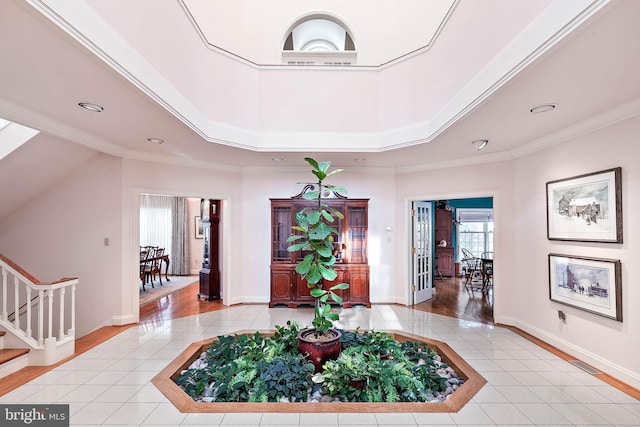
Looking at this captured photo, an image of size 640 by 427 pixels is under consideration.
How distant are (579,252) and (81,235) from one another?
6453 mm

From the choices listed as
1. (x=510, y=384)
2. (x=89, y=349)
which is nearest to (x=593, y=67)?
(x=510, y=384)

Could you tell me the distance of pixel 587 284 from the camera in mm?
3271

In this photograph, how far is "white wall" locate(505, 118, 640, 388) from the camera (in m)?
2.83

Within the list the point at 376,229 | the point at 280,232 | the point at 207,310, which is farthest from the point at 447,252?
the point at 207,310

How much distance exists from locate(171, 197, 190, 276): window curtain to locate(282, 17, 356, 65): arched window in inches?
232

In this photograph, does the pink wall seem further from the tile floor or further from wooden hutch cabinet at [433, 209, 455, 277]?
wooden hutch cabinet at [433, 209, 455, 277]

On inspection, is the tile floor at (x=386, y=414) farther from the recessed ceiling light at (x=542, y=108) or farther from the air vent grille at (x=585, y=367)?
the recessed ceiling light at (x=542, y=108)

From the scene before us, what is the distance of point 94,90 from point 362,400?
3481mm

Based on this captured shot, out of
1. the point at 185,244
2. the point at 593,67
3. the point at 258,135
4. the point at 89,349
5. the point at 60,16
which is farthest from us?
the point at 185,244

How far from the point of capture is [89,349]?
3629 millimetres

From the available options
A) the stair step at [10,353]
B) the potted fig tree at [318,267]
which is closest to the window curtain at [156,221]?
the stair step at [10,353]

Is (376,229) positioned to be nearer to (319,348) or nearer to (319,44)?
(319,348)

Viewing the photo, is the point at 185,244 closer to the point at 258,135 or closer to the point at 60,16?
the point at 258,135

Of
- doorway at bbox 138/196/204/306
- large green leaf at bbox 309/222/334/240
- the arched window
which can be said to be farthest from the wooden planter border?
doorway at bbox 138/196/204/306
